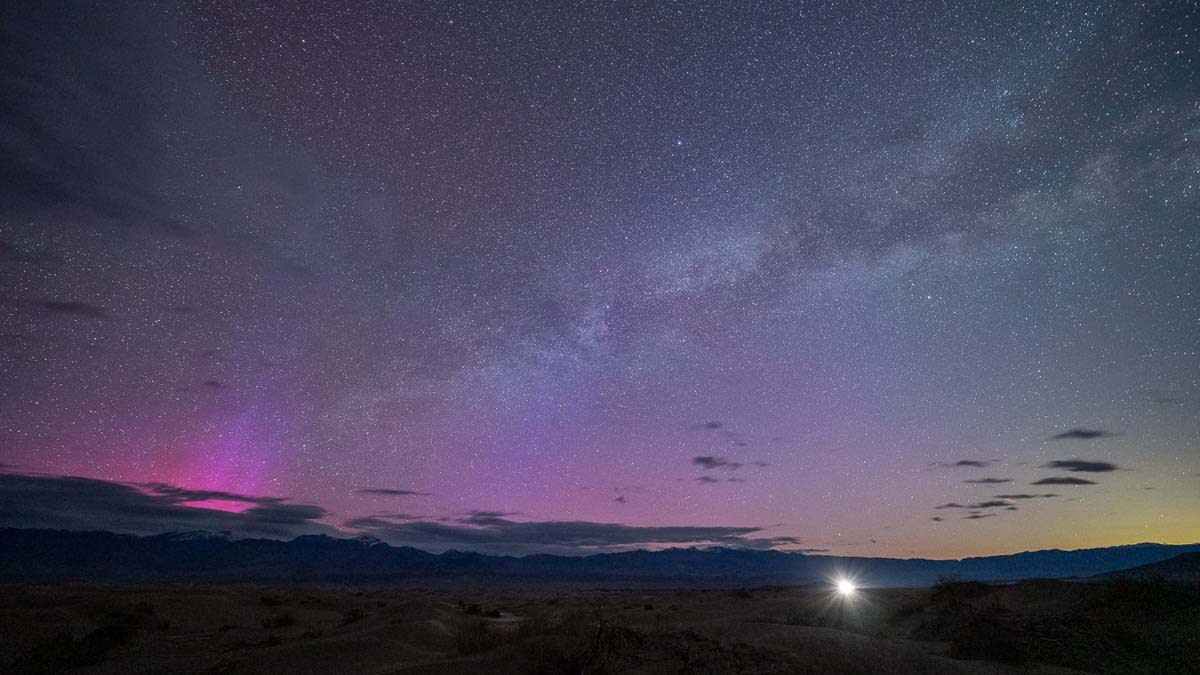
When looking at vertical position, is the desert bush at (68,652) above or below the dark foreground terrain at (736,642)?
below

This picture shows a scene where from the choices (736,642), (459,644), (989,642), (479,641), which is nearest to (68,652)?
(459,644)

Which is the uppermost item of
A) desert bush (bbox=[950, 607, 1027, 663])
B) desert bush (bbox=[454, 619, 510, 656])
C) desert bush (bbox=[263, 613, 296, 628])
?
desert bush (bbox=[950, 607, 1027, 663])

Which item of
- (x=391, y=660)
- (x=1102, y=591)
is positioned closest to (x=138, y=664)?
(x=391, y=660)

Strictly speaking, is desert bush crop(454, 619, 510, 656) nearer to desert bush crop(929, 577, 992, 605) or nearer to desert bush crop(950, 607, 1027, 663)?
desert bush crop(950, 607, 1027, 663)

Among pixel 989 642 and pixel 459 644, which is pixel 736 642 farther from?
pixel 459 644

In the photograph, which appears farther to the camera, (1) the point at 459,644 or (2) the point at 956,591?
(2) the point at 956,591

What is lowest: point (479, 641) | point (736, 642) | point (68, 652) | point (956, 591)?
point (68, 652)

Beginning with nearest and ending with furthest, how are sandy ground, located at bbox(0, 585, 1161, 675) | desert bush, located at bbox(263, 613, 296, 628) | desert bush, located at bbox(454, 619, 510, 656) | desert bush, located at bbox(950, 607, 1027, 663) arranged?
sandy ground, located at bbox(0, 585, 1161, 675)
desert bush, located at bbox(950, 607, 1027, 663)
desert bush, located at bbox(454, 619, 510, 656)
desert bush, located at bbox(263, 613, 296, 628)

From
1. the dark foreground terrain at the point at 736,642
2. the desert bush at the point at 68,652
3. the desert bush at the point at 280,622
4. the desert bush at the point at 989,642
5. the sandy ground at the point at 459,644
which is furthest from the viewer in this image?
the desert bush at the point at 280,622

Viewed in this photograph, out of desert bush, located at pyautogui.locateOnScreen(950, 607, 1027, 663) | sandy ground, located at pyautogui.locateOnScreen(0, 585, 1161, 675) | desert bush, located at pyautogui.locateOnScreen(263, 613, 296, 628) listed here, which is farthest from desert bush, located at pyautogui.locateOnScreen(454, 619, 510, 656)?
desert bush, located at pyautogui.locateOnScreen(263, 613, 296, 628)

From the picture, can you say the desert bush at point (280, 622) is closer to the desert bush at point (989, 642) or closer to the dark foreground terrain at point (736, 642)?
the dark foreground terrain at point (736, 642)

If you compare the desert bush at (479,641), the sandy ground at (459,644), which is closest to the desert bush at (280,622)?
the sandy ground at (459,644)

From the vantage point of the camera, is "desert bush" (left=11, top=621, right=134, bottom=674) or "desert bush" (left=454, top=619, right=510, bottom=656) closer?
"desert bush" (left=454, top=619, right=510, bottom=656)

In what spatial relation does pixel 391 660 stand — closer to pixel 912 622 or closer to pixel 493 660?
pixel 493 660
